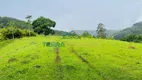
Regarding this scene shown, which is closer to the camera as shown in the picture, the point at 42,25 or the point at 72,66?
the point at 72,66

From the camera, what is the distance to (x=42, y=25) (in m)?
150

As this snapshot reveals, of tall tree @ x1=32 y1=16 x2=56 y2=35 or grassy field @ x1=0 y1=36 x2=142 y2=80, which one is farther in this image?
tall tree @ x1=32 y1=16 x2=56 y2=35

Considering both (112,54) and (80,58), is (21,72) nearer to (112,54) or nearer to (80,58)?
(80,58)

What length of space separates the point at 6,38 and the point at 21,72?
265ft

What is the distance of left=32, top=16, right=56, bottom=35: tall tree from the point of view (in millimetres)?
150250

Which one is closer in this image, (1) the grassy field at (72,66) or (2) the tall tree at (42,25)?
(1) the grassy field at (72,66)

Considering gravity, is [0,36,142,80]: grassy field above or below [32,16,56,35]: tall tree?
below

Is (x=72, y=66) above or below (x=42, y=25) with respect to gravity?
below

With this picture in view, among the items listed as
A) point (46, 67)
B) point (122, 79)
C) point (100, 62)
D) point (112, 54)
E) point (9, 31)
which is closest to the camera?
point (122, 79)

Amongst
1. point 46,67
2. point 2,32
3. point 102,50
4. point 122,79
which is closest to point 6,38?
point 2,32

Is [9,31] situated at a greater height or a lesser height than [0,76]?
greater

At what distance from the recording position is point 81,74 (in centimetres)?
4466

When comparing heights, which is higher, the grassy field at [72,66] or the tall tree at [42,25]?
the tall tree at [42,25]

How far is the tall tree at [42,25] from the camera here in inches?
5915
